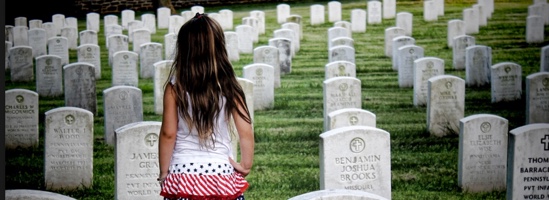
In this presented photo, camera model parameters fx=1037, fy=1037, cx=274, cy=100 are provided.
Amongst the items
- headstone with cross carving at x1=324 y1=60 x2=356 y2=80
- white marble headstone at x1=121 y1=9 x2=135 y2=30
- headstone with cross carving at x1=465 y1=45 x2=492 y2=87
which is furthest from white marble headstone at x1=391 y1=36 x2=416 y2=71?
white marble headstone at x1=121 y1=9 x2=135 y2=30

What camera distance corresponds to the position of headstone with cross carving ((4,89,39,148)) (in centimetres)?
1330

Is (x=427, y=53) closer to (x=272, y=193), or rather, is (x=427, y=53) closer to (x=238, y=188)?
(x=272, y=193)

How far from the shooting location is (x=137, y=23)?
94.9 feet

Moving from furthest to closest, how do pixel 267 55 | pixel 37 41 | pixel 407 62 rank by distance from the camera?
pixel 37 41 < pixel 267 55 < pixel 407 62

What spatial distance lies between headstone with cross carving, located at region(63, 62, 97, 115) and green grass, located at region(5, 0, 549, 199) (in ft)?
1.17

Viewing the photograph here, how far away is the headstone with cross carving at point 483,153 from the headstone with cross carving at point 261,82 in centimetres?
587

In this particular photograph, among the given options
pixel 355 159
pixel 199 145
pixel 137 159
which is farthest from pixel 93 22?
pixel 199 145

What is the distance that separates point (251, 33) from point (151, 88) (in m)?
6.57

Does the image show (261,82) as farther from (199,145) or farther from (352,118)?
(199,145)

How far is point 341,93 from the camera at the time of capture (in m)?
14.4

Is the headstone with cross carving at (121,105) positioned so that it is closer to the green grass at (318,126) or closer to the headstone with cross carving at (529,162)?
the green grass at (318,126)

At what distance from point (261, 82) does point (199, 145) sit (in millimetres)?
10580

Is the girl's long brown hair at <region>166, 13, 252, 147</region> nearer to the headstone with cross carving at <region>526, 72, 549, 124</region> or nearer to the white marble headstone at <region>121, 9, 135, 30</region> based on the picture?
the headstone with cross carving at <region>526, 72, 549, 124</region>

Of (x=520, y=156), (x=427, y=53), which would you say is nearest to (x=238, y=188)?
(x=520, y=156)
